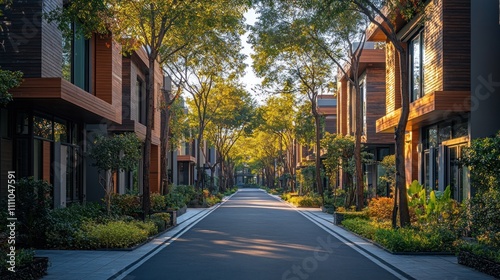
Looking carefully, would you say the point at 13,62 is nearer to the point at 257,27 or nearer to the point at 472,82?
the point at 472,82

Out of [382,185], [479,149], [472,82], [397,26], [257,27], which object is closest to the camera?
[479,149]

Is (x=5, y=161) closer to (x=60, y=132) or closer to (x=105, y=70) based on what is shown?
(x=60, y=132)

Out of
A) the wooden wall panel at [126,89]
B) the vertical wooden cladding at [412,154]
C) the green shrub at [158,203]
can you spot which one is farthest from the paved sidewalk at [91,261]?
the wooden wall panel at [126,89]

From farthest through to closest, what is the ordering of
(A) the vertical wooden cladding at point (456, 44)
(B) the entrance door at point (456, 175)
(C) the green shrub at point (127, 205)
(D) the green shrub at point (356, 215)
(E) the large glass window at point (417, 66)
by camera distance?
(D) the green shrub at point (356, 215) → (C) the green shrub at point (127, 205) → (E) the large glass window at point (417, 66) → (B) the entrance door at point (456, 175) → (A) the vertical wooden cladding at point (456, 44)

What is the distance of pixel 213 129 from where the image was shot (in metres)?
57.3

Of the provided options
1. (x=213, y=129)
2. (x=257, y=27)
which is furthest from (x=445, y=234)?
(x=213, y=129)

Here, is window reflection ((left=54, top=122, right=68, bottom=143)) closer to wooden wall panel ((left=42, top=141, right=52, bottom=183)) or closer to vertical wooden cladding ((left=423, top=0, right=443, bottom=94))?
wooden wall panel ((left=42, top=141, right=52, bottom=183))

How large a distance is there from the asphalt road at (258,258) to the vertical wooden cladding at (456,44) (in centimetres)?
596

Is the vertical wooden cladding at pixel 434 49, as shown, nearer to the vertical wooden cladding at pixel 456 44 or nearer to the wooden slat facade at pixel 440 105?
the vertical wooden cladding at pixel 456 44

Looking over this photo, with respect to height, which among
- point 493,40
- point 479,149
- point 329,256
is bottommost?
point 329,256

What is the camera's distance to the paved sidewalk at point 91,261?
11000 mm

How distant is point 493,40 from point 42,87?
41.6 feet

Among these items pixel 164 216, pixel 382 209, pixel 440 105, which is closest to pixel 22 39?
pixel 164 216

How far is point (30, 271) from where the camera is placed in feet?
32.7
